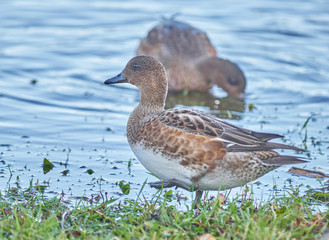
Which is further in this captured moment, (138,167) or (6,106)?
(6,106)

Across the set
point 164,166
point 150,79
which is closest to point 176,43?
point 150,79

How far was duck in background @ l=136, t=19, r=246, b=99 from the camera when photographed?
9.80 meters

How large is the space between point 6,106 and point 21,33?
359 centimetres

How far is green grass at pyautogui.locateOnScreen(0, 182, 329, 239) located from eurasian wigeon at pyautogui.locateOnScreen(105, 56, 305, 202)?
0.31 m

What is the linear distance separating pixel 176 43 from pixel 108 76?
5.05 feet

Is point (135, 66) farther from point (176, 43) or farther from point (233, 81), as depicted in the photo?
point (176, 43)

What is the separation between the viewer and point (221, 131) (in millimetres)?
5043

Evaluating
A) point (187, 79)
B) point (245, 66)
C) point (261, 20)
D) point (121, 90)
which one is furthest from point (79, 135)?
point (261, 20)

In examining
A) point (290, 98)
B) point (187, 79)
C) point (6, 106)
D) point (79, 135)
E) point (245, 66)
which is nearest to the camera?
point (79, 135)

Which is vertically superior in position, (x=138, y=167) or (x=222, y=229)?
(x=222, y=229)

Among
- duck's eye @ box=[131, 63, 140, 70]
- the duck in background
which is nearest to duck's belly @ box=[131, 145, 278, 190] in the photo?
duck's eye @ box=[131, 63, 140, 70]

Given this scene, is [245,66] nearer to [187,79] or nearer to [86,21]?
[187,79]

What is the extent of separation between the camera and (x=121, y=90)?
959 cm

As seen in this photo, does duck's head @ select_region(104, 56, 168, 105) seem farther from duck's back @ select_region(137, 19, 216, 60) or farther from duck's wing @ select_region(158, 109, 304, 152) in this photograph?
duck's back @ select_region(137, 19, 216, 60)
